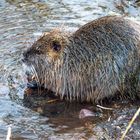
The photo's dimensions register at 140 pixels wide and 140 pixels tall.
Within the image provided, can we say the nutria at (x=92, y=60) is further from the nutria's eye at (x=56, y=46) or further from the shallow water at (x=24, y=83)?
the shallow water at (x=24, y=83)

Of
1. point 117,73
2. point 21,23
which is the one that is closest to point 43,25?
point 21,23

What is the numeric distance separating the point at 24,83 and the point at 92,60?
2.42 ft

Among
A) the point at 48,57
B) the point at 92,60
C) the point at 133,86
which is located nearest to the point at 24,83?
the point at 48,57

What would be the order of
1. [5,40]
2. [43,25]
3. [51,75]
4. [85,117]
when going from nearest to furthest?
1. [85,117]
2. [51,75]
3. [5,40]
4. [43,25]

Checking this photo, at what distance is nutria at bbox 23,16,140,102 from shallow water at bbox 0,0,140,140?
0.16m

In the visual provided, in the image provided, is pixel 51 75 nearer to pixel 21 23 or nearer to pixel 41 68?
pixel 41 68

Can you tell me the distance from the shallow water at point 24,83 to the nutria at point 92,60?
6.2 inches

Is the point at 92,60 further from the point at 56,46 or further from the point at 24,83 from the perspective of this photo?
the point at 24,83

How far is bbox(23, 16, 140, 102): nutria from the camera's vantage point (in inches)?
184

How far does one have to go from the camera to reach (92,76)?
186 inches

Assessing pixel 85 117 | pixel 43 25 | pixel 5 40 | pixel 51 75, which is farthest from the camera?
pixel 43 25

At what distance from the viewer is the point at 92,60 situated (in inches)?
186

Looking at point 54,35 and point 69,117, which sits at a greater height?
point 54,35

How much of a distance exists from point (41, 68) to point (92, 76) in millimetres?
471
